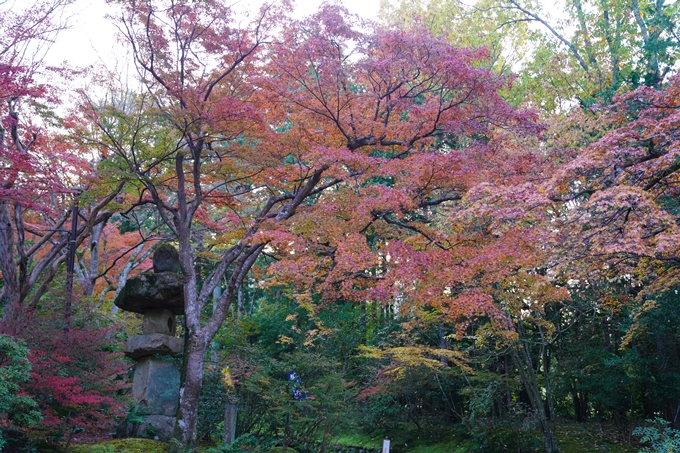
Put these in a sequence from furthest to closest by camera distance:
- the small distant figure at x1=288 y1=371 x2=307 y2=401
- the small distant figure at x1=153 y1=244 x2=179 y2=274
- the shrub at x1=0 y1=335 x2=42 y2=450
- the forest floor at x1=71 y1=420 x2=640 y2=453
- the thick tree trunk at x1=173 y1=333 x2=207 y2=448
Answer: the small distant figure at x1=153 y1=244 x2=179 y2=274 < the small distant figure at x1=288 y1=371 x2=307 y2=401 < the forest floor at x1=71 y1=420 x2=640 y2=453 < the thick tree trunk at x1=173 y1=333 x2=207 y2=448 < the shrub at x1=0 y1=335 x2=42 y2=450

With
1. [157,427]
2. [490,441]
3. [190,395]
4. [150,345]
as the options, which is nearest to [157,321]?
[150,345]

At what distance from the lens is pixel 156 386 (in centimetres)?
862

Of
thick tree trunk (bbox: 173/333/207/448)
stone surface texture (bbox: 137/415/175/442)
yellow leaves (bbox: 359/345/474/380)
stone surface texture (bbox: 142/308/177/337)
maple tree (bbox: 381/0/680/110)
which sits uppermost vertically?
maple tree (bbox: 381/0/680/110)

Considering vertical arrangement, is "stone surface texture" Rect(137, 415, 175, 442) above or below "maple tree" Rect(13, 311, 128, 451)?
below

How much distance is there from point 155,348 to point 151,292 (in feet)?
3.17

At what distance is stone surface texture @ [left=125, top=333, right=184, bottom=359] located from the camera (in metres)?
8.62

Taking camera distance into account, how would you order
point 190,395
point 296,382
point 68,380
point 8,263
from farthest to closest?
1. point 296,382
2. point 8,263
3. point 190,395
4. point 68,380

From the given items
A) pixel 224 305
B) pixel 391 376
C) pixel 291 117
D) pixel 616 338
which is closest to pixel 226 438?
pixel 224 305

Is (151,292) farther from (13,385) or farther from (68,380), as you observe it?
(13,385)

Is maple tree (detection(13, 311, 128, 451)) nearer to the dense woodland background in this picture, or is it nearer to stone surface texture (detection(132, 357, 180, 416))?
the dense woodland background

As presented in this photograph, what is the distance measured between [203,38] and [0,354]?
4.91m

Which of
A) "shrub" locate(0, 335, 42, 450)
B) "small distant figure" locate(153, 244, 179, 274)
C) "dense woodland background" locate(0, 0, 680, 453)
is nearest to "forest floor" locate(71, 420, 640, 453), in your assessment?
"dense woodland background" locate(0, 0, 680, 453)

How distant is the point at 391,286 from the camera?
7.35m

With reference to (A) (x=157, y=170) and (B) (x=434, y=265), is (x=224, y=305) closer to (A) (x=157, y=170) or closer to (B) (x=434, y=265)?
(A) (x=157, y=170)
